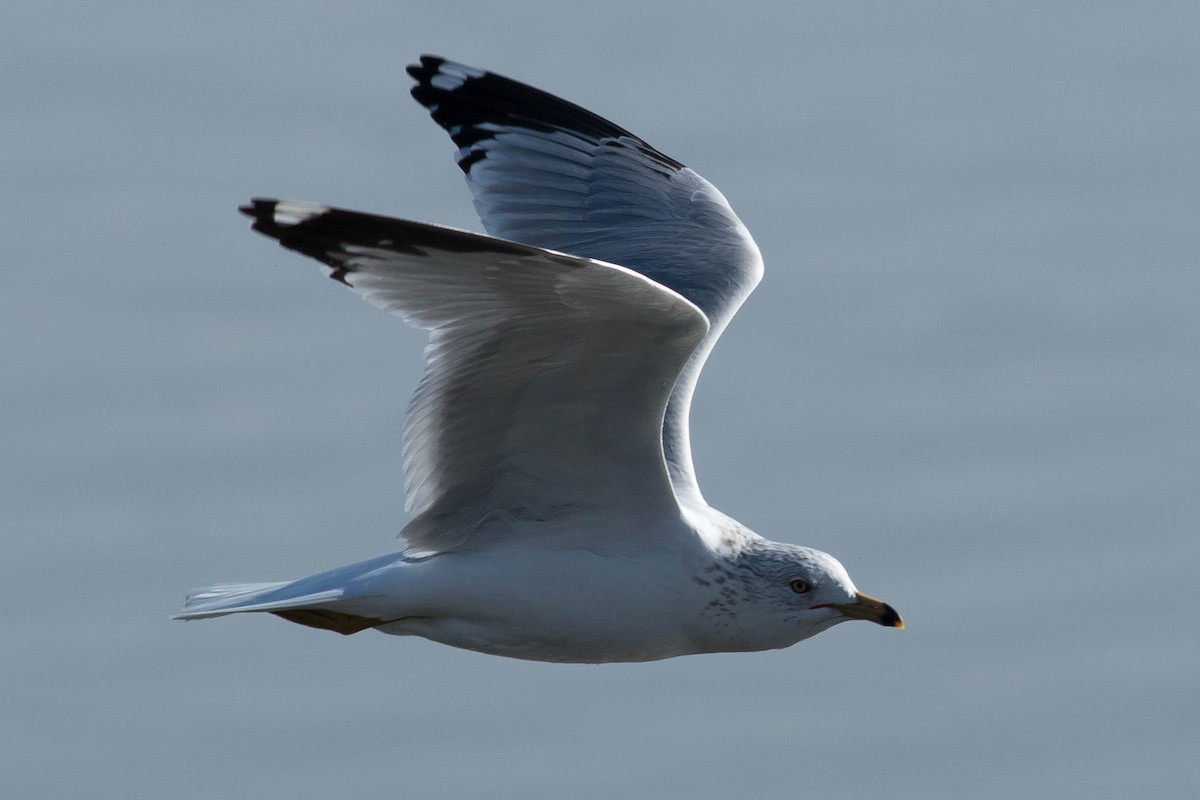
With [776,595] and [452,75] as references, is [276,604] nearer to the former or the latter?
[776,595]

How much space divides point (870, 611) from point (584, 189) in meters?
2.45

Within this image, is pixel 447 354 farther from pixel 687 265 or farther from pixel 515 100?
pixel 515 100

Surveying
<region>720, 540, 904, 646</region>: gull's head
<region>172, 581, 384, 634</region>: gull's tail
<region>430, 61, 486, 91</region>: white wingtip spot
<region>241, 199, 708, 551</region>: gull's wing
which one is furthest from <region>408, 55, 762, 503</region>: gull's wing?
<region>172, 581, 384, 634</region>: gull's tail

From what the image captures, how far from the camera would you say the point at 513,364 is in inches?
227

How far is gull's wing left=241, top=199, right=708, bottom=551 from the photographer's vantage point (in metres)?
5.29

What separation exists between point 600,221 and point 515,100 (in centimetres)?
71

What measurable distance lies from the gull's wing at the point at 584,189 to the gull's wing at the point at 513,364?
1.50 m

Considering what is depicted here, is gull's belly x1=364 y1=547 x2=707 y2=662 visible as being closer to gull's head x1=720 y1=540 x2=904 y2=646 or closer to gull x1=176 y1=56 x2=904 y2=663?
gull x1=176 y1=56 x2=904 y2=663

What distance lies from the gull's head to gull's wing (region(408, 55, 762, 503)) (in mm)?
1330

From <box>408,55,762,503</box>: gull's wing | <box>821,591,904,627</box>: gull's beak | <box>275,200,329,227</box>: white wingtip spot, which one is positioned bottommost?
<box>821,591,904,627</box>: gull's beak

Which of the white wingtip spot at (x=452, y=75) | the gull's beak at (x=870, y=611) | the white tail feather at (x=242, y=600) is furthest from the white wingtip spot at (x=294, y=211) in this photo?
the white wingtip spot at (x=452, y=75)

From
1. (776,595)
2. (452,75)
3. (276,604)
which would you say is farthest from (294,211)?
(452,75)

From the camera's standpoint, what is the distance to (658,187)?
835cm

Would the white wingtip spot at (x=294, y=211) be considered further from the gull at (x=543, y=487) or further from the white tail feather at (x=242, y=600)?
the white tail feather at (x=242, y=600)
